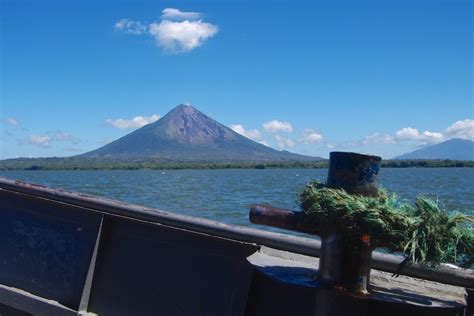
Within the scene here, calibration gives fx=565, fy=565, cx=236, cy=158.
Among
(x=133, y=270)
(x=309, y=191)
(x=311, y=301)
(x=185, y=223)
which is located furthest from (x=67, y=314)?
Result: (x=309, y=191)

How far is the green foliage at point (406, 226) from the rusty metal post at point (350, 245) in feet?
0.19

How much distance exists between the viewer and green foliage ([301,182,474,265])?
2.28m

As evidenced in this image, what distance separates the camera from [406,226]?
230 centimetres

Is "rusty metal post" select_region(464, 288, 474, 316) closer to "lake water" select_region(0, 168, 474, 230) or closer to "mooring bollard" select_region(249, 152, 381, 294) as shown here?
"lake water" select_region(0, 168, 474, 230)

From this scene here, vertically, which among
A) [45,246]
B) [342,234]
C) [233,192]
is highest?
[342,234]

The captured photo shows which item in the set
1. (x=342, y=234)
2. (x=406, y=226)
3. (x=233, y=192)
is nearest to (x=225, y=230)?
(x=342, y=234)

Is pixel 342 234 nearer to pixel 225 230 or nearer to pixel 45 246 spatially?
pixel 225 230

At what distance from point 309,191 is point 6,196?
2700 mm

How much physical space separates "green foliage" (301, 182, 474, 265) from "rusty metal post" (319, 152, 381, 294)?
2.3 inches

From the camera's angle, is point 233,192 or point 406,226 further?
point 233,192

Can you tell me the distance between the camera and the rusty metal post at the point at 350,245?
2.42 metres

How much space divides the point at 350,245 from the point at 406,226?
25cm

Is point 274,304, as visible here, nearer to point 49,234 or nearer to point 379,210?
point 379,210

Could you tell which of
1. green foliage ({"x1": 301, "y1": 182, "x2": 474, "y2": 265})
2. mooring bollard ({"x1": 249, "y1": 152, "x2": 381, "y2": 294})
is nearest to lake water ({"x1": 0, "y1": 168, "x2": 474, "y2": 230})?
mooring bollard ({"x1": 249, "y1": 152, "x2": 381, "y2": 294})
